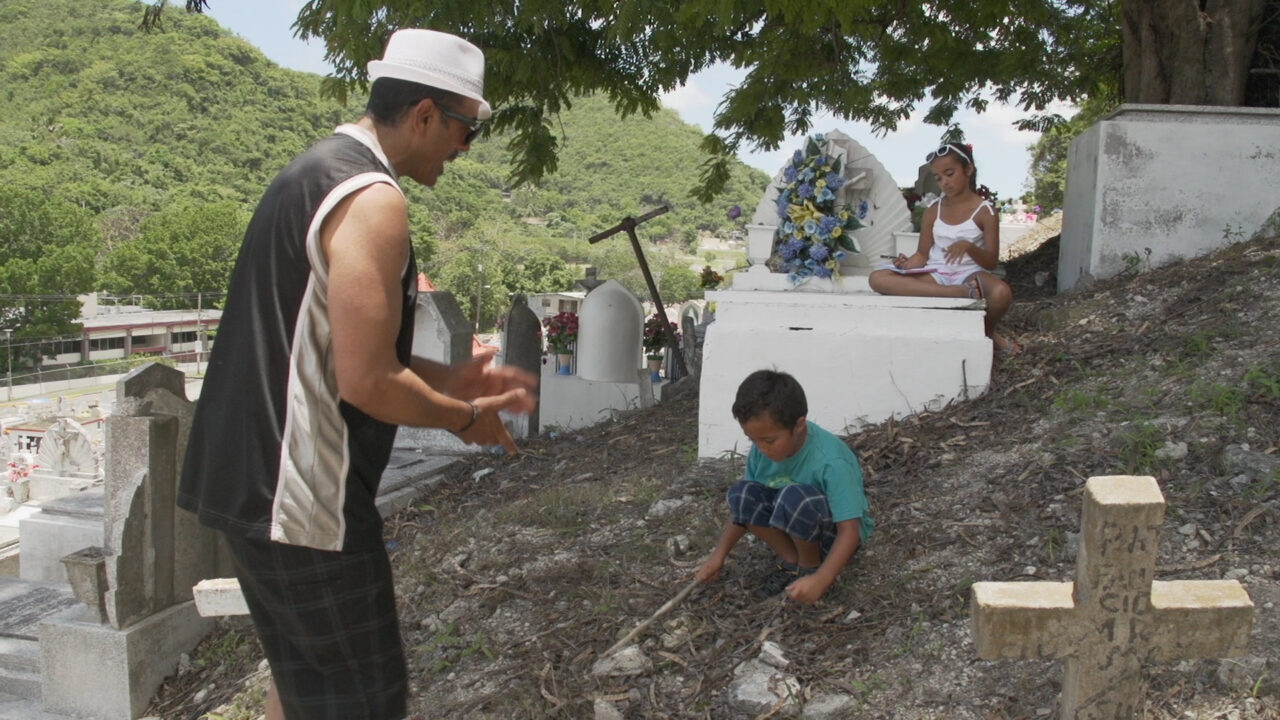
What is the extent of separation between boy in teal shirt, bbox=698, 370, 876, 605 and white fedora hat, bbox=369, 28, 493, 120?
5.05ft

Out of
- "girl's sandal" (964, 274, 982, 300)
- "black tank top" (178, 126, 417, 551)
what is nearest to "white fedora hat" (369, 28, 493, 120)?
"black tank top" (178, 126, 417, 551)

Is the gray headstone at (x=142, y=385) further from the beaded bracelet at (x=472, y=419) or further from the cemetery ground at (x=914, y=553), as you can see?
the beaded bracelet at (x=472, y=419)

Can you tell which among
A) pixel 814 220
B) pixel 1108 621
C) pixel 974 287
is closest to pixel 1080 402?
pixel 974 287

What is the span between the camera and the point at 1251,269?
17.5 ft

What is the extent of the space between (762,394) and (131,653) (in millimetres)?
3185

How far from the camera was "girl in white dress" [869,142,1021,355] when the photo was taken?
516 cm

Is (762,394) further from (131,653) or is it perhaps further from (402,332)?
(131,653)

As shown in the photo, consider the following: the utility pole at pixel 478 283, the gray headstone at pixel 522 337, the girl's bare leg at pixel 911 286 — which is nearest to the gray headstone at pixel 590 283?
the gray headstone at pixel 522 337

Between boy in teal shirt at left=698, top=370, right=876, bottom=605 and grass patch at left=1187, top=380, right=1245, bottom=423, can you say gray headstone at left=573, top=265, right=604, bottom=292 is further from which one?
boy in teal shirt at left=698, top=370, right=876, bottom=605

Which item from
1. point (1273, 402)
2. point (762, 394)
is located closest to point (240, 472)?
point (762, 394)

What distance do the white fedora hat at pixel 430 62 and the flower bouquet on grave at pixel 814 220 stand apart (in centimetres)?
358

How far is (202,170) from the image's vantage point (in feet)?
259

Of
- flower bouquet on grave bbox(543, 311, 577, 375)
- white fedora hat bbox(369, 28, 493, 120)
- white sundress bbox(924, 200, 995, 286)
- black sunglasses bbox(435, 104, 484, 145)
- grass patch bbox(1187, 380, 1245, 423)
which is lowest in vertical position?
flower bouquet on grave bbox(543, 311, 577, 375)

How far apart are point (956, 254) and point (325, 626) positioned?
4202 millimetres
